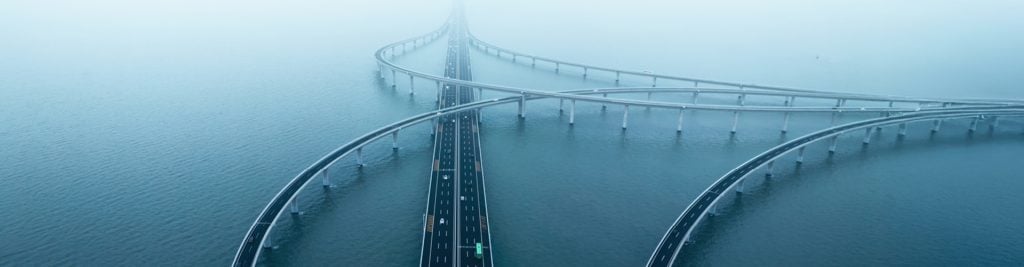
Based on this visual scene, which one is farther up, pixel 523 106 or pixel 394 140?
pixel 523 106

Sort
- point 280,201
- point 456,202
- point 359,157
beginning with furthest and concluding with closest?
point 359,157 → point 456,202 → point 280,201

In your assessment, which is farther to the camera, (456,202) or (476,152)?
(476,152)

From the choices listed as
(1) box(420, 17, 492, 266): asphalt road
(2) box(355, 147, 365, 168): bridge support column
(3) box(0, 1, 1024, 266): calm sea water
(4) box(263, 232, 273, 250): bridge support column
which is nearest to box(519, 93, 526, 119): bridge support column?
(3) box(0, 1, 1024, 266): calm sea water

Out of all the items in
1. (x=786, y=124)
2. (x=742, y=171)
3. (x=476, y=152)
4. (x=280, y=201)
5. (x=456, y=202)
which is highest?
(x=786, y=124)

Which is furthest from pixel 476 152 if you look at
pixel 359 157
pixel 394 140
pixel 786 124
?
pixel 786 124

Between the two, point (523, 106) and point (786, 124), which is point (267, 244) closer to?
point (523, 106)

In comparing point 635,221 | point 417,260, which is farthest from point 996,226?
point 417,260

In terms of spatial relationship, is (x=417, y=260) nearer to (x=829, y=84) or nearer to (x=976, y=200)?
(x=976, y=200)

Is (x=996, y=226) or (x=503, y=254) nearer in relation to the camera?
(x=503, y=254)

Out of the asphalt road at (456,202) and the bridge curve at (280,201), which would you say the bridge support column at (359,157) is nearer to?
the bridge curve at (280,201)
